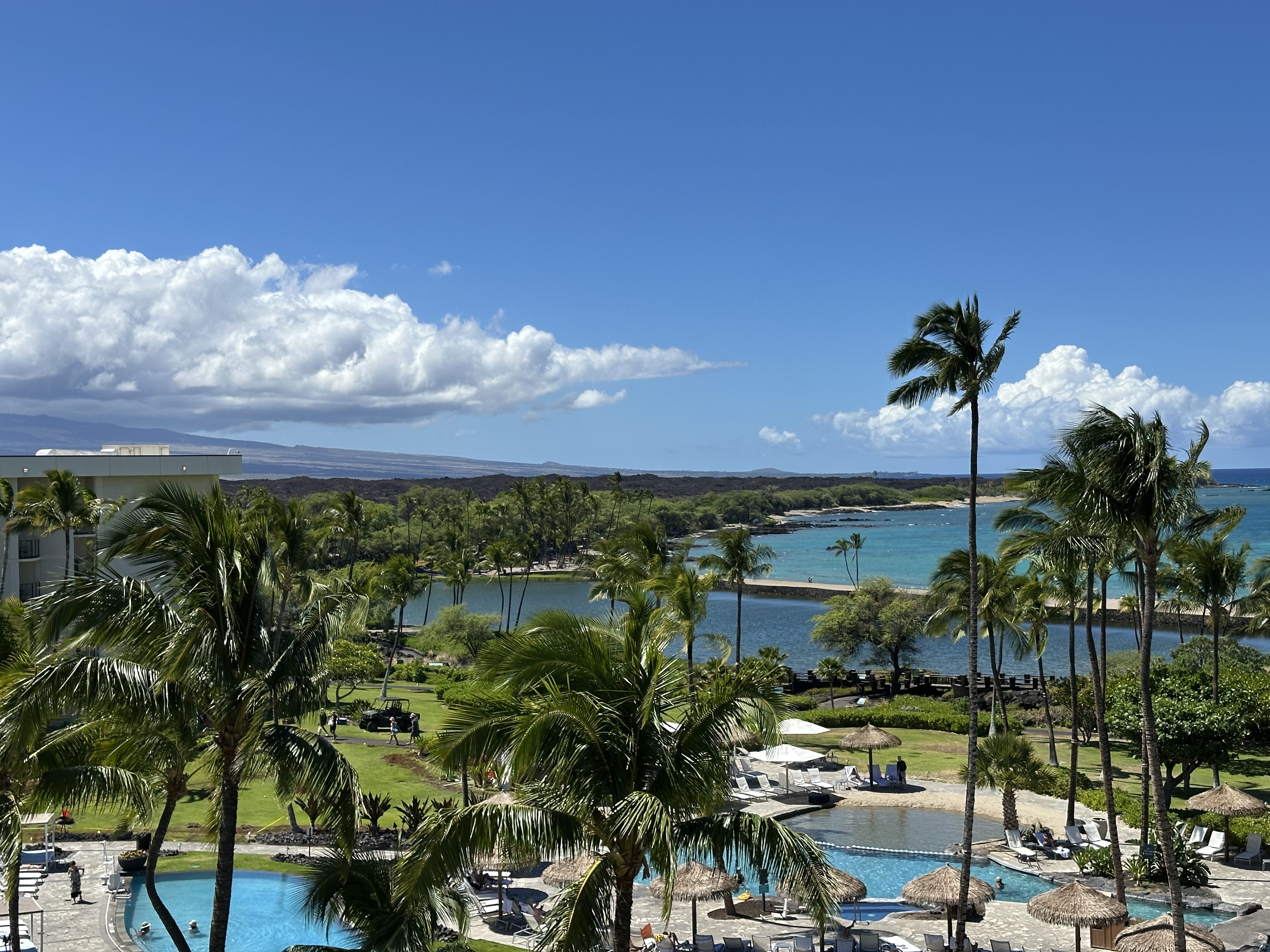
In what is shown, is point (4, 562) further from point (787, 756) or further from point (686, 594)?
point (787, 756)

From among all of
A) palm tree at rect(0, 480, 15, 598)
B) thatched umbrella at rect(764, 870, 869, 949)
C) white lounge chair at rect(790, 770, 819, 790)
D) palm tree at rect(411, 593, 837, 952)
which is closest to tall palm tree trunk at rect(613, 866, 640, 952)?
palm tree at rect(411, 593, 837, 952)

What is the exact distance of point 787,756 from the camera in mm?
31859

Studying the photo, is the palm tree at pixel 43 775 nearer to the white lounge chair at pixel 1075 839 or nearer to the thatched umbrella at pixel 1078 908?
the thatched umbrella at pixel 1078 908

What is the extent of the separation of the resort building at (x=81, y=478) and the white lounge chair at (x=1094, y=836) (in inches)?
1332

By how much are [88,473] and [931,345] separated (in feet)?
122

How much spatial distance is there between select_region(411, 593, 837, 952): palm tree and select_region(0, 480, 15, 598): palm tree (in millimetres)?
32845

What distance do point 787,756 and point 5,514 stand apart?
28.1 m

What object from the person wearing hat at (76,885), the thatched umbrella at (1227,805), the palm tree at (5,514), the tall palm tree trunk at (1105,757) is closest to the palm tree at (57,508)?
the palm tree at (5,514)

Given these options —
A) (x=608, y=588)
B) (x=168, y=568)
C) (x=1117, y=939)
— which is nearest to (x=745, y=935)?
(x=1117, y=939)

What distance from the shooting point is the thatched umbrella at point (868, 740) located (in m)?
31.8

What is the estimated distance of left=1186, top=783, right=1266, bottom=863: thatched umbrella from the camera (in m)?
24.3

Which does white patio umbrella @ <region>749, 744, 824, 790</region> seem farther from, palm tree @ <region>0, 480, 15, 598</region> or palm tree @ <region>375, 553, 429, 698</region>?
palm tree @ <region>375, 553, 429, 698</region>

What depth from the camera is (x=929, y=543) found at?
191500mm

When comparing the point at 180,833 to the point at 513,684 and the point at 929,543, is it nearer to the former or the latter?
→ the point at 513,684
